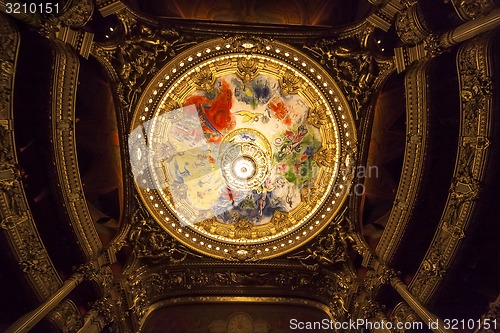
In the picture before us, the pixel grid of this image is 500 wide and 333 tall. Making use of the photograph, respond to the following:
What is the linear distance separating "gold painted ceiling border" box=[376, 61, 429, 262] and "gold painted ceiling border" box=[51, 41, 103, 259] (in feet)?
24.5

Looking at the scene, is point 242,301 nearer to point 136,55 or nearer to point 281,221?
point 281,221

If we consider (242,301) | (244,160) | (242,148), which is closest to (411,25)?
(242,148)

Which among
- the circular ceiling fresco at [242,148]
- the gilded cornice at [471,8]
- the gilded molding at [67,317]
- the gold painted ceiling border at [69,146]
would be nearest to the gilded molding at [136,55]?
the circular ceiling fresco at [242,148]

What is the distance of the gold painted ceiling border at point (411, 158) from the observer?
7.65 m

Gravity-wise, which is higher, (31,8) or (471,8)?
(471,8)

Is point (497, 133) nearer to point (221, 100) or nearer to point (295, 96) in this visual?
point (295, 96)

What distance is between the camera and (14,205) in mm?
7090

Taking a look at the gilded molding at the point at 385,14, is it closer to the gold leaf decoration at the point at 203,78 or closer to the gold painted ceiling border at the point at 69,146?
the gold leaf decoration at the point at 203,78

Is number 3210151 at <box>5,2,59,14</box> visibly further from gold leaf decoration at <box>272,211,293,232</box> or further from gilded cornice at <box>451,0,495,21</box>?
gold leaf decoration at <box>272,211,293,232</box>

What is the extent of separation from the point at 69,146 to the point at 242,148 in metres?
4.95

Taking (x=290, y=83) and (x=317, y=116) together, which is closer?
(x=290, y=83)

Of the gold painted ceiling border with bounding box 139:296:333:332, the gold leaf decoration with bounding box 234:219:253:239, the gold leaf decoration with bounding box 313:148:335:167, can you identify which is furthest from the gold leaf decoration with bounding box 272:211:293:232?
the gold painted ceiling border with bounding box 139:296:333:332

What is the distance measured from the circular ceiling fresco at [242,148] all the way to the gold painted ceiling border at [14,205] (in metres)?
3.12

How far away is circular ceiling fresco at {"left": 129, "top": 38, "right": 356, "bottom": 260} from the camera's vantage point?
951cm
